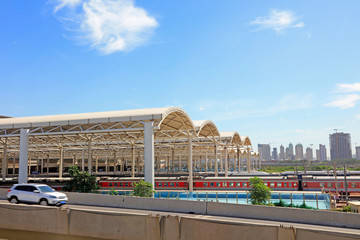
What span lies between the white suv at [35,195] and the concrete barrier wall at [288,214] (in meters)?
10.2

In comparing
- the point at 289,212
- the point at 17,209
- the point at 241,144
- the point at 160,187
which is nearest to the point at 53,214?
the point at 17,209

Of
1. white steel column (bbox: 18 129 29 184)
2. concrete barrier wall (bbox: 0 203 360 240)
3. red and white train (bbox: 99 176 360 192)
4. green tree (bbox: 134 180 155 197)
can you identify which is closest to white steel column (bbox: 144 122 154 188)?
green tree (bbox: 134 180 155 197)

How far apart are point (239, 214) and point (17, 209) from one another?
13.2 meters

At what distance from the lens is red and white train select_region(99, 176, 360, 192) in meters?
38.8

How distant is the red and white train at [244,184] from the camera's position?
38750 millimetres

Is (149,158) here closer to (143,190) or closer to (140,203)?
(143,190)

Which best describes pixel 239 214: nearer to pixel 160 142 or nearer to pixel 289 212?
pixel 289 212

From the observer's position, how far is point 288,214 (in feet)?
57.7

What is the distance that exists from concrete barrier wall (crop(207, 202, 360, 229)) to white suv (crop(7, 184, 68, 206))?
Answer: 10.2 metres

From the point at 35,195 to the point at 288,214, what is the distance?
1632 cm

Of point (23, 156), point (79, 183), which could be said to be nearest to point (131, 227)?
point (79, 183)

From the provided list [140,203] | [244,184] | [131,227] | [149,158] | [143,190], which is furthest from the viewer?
[244,184]

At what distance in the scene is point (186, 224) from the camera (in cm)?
1523

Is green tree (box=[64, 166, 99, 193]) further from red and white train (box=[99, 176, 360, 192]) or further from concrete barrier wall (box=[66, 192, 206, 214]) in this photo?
concrete barrier wall (box=[66, 192, 206, 214])
